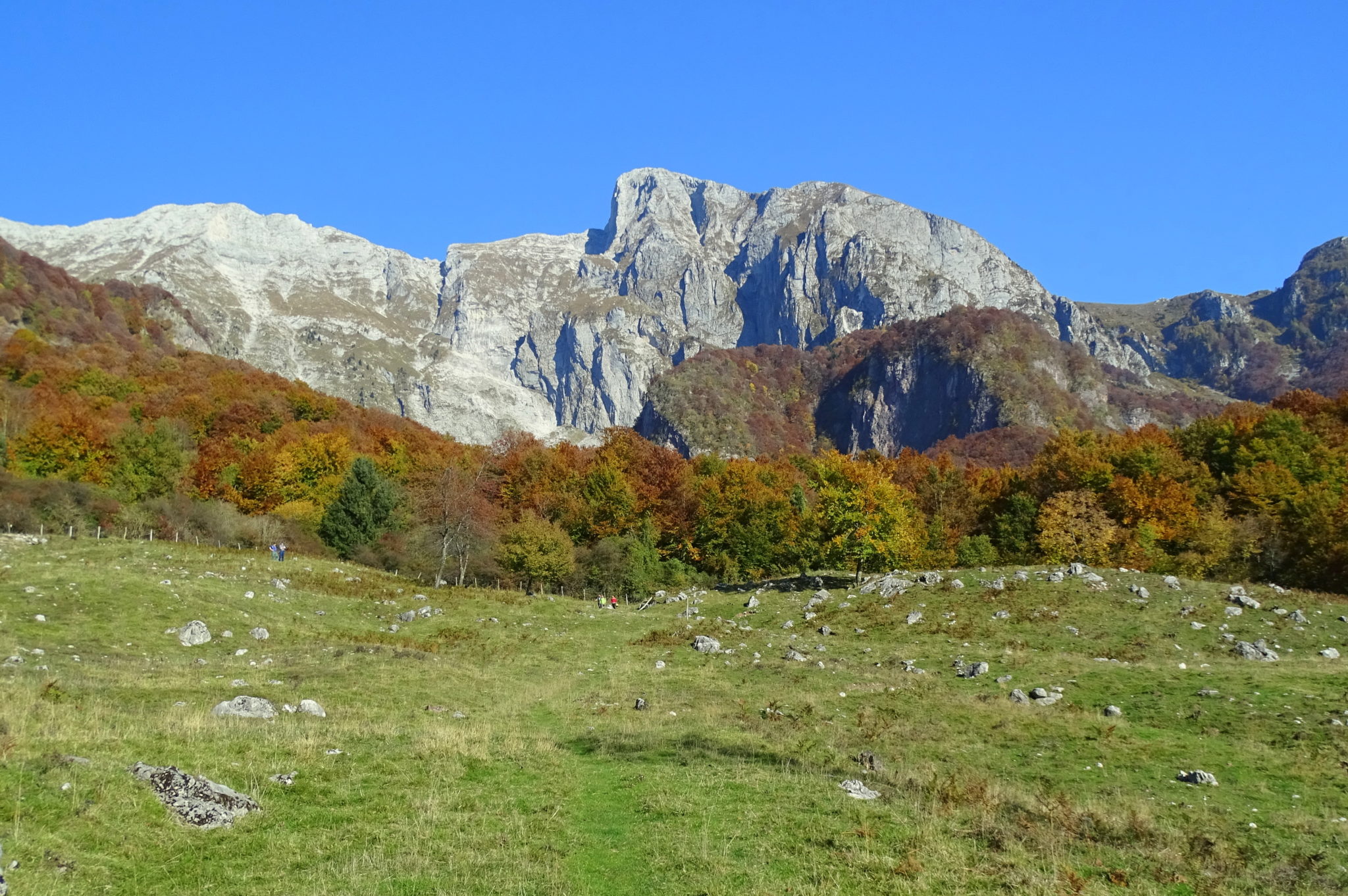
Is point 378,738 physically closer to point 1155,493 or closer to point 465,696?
point 465,696

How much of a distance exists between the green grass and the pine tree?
30.8 metres

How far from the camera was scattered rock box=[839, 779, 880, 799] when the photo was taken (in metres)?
14.3

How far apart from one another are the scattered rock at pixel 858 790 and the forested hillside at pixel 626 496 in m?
36.6

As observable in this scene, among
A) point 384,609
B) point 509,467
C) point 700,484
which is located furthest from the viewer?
point 509,467

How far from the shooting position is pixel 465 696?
925 inches

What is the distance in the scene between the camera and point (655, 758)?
56.6 feet

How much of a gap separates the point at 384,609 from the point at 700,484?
50.1 m

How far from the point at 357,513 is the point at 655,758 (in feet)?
184

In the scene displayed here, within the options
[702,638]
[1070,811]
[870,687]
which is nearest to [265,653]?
[702,638]

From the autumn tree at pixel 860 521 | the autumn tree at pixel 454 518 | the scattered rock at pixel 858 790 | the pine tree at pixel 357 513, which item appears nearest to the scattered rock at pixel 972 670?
the scattered rock at pixel 858 790

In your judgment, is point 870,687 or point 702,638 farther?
point 702,638

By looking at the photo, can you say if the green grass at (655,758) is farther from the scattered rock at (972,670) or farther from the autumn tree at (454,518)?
the autumn tree at (454,518)

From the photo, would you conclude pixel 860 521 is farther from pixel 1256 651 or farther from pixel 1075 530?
pixel 1256 651

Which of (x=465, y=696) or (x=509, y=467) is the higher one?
(x=509, y=467)
